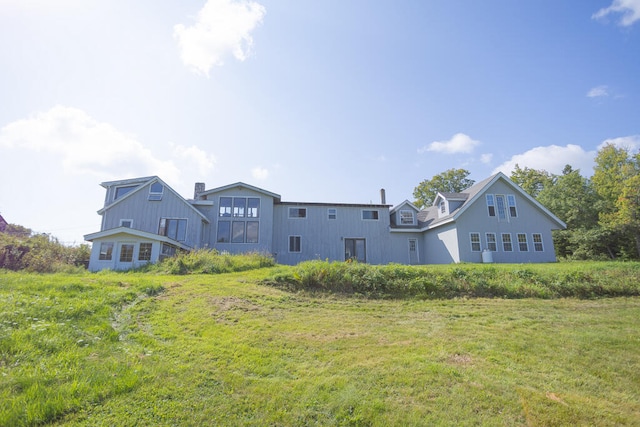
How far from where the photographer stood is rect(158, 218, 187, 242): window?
21745 millimetres

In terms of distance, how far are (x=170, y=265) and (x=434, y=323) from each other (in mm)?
13118

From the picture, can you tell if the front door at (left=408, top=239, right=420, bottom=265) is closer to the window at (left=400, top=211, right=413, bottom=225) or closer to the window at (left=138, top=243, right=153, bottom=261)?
the window at (left=400, top=211, right=413, bottom=225)

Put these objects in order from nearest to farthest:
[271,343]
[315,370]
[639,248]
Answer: [315,370], [271,343], [639,248]

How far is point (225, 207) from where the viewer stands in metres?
23.9

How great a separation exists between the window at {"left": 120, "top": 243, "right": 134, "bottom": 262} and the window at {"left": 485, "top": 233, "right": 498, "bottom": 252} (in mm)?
22528

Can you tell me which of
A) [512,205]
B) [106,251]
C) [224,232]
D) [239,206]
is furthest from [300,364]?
[512,205]

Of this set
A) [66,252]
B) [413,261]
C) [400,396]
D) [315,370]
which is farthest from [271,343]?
[413,261]

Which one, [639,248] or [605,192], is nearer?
[639,248]

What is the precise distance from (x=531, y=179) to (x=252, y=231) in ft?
120

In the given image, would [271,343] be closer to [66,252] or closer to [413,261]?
[66,252]

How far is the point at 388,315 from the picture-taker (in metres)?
7.65

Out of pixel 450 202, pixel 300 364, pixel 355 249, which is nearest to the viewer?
pixel 300 364

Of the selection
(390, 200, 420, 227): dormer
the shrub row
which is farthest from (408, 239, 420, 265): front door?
the shrub row

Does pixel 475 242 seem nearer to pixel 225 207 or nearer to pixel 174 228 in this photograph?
pixel 225 207
